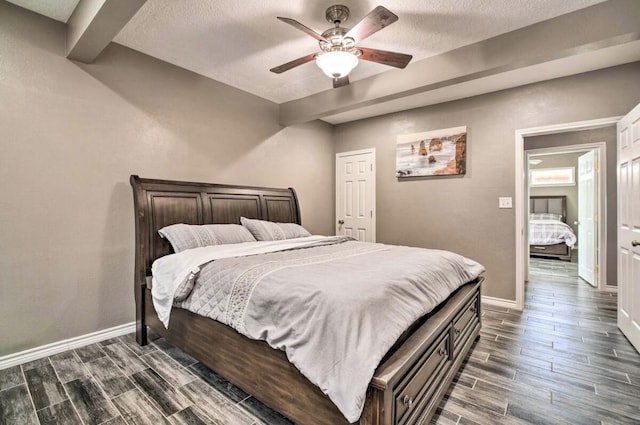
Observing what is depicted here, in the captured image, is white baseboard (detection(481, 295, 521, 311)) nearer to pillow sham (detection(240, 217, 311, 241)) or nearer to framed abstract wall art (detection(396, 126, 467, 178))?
framed abstract wall art (detection(396, 126, 467, 178))

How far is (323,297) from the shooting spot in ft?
4.43

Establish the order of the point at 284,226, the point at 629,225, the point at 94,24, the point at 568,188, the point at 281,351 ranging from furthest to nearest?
the point at 568,188 < the point at 284,226 < the point at 629,225 < the point at 94,24 < the point at 281,351

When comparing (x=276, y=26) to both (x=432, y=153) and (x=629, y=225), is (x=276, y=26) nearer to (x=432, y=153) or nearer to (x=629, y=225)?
(x=432, y=153)

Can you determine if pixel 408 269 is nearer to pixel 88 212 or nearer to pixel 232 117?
pixel 88 212

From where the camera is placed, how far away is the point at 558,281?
4797mm

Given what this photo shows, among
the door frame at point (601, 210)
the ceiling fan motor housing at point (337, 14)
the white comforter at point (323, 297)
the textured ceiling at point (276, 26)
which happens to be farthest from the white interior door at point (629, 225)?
the ceiling fan motor housing at point (337, 14)

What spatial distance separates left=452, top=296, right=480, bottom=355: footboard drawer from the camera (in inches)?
78.1

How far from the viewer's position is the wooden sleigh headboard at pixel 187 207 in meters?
2.61

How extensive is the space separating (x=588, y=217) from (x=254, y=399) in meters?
5.64

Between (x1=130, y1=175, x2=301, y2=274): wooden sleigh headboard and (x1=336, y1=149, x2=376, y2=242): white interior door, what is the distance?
132 cm

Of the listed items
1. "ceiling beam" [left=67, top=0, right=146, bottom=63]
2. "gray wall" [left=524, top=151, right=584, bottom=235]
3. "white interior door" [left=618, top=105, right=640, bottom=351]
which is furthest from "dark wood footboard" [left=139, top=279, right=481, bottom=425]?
"gray wall" [left=524, top=151, right=584, bottom=235]

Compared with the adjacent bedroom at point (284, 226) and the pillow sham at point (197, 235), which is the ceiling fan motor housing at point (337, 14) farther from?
the pillow sham at point (197, 235)

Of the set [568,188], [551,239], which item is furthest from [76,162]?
[568,188]

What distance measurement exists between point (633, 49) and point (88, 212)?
5236mm
